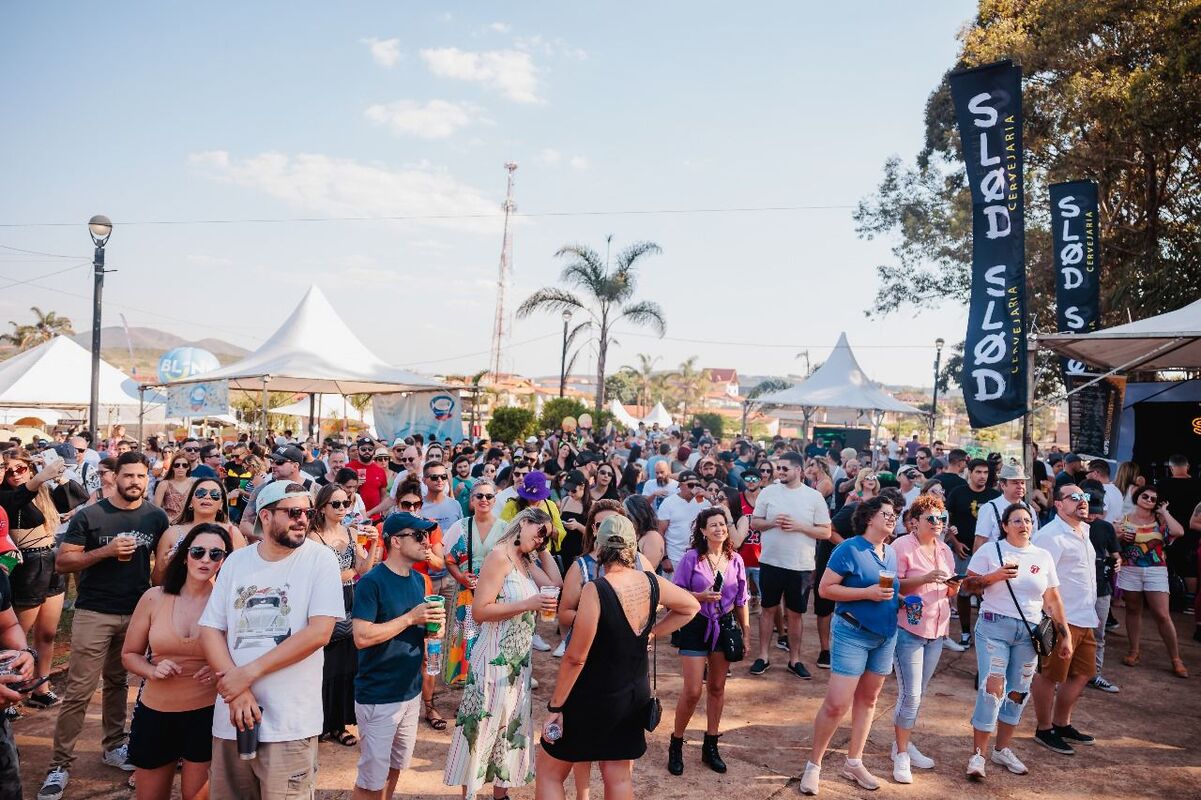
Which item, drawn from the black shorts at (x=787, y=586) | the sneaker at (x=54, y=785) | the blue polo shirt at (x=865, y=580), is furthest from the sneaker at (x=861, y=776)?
the sneaker at (x=54, y=785)

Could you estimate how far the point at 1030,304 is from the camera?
62.8ft

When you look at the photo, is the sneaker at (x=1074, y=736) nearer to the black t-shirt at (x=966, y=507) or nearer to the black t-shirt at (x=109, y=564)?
the black t-shirt at (x=966, y=507)

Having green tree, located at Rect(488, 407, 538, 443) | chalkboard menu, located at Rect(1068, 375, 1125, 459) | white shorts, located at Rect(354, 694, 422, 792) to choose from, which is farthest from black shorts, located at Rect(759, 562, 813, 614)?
green tree, located at Rect(488, 407, 538, 443)

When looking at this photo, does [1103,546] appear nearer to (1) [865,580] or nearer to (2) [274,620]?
(1) [865,580]

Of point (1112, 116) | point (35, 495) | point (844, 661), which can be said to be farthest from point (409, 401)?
point (1112, 116)

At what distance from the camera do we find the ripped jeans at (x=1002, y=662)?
4801 millimetres

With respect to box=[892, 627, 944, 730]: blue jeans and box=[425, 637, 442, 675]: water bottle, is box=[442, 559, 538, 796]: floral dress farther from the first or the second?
box=[892, 627, 944, 730]: blue jeans

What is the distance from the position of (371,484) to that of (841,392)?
15428mm

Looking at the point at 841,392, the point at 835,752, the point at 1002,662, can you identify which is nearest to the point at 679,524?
the point at 835,752

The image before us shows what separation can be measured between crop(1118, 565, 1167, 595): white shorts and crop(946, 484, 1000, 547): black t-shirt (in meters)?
1.34

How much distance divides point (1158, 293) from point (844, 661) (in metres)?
14.7

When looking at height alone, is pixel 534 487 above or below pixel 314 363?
below

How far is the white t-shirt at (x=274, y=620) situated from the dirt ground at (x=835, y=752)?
1.75 metres

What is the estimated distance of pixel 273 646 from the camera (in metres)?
2.88
